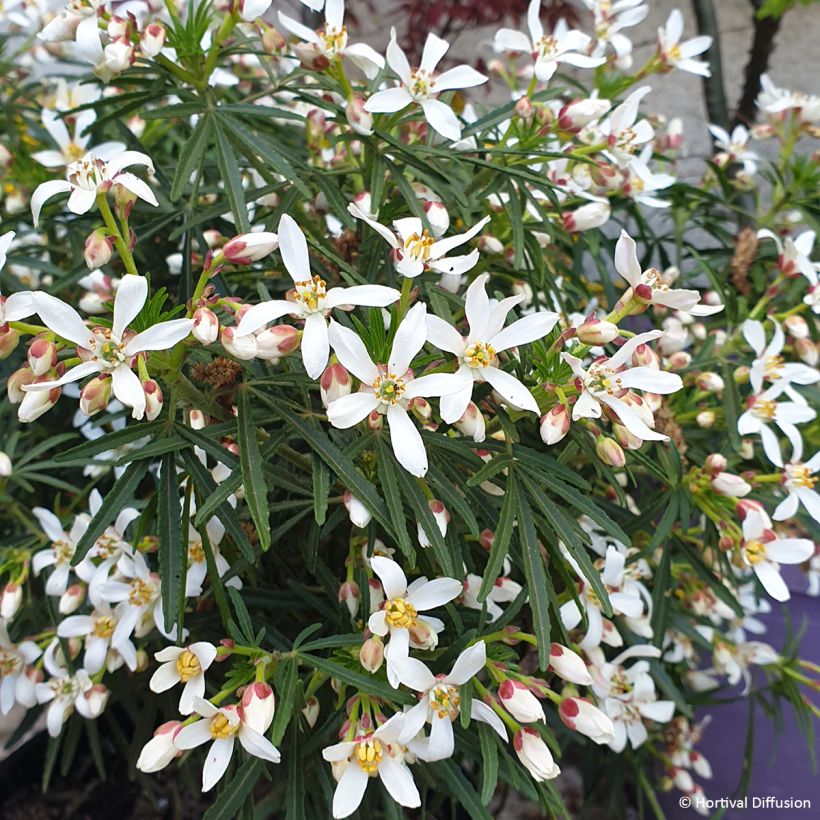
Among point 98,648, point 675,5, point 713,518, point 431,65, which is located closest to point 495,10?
point 675,5

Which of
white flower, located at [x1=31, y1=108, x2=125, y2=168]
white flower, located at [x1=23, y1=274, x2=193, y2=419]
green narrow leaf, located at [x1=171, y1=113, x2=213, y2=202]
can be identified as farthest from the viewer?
white flower, located at [x1=31, y1=108, x2=125, y2=168]

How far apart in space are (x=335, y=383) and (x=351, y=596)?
0.29 metres

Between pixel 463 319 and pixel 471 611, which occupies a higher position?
pixel 463 319

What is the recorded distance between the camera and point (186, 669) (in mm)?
651

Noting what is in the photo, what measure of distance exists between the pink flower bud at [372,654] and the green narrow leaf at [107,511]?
0.25 metres

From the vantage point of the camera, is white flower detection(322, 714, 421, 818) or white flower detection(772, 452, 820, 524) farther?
white flower detection(772, 452, 820, 524)

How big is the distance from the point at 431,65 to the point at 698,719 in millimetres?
1211

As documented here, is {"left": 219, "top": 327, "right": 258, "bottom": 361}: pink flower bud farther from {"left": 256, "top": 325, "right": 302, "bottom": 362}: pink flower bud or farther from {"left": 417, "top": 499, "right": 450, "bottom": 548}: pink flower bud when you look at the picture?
{"left": 417, "top": 499, "right": 450, "bottom": 548}: pink flower bud

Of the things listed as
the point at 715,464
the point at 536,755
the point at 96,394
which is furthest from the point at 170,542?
the point at 715,464

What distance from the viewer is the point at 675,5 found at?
2.20 m

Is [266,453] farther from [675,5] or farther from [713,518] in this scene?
[675,5]

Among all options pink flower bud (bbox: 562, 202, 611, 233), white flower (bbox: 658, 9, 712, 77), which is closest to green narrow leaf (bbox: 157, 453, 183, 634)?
pink flower bud (bbox: 562, 202, 611, 233)

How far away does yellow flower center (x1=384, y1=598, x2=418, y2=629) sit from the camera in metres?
0.65

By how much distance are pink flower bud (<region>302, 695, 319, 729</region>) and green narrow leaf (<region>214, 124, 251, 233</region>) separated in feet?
1.60
